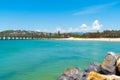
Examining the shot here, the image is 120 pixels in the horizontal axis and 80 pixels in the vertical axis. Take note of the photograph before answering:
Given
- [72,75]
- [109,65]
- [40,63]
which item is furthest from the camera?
[40,63]

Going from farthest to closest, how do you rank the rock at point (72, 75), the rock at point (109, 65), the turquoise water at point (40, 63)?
1. the turquoise water at point (40, 63)
2. the rock at point (72, 75)
3. the rock at point (109, 65)

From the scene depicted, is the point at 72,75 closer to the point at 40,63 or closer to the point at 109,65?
the point at 109,65

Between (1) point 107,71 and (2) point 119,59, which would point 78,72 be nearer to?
(1) point 107,71

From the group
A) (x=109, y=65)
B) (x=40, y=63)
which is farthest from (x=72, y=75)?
(x=40, y=63)

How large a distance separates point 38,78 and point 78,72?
8.83m

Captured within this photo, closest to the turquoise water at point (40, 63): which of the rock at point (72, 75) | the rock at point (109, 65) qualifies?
the rock at point (72, 75)

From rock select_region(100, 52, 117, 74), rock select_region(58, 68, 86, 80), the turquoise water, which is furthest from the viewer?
the turquoise water

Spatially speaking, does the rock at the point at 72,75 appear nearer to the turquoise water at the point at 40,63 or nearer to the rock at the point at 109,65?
the rock at the point at 109,65

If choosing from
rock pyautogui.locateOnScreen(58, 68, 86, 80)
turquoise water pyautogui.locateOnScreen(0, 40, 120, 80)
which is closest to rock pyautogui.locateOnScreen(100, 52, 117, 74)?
rock pyautogui.locateOnScreen(58, 68, 86, 80)

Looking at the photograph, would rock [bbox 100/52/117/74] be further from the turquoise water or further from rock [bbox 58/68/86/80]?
the turquoise water

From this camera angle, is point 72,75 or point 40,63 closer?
point 72,75

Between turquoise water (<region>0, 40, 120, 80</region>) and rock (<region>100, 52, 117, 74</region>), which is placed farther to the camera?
turquoise water (<region>0, 40, 120, 80</region>)

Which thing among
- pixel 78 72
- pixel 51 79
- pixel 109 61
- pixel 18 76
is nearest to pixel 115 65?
pixel 109 61

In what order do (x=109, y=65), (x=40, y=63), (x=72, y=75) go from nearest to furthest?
(x=109, y=65)
(x=72, y=75)
(x=40, y=63)
